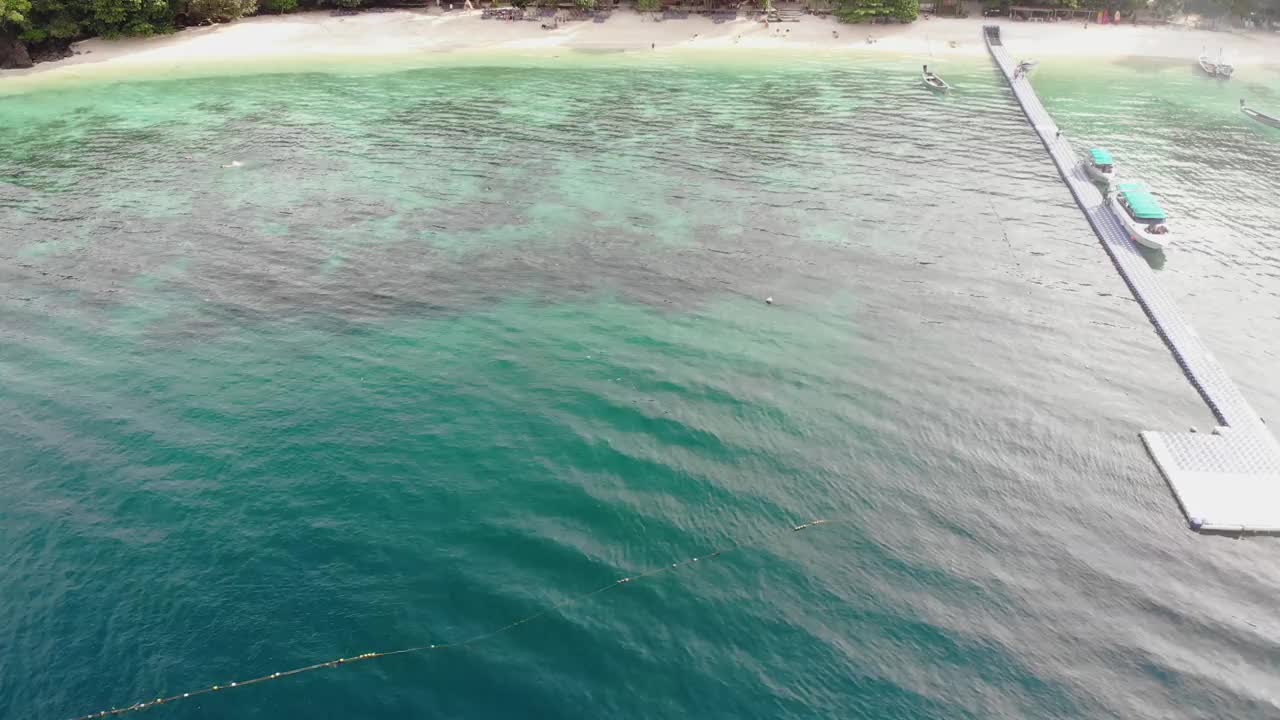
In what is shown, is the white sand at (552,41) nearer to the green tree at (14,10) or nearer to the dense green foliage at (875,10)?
the dense green foliage at (875,10)

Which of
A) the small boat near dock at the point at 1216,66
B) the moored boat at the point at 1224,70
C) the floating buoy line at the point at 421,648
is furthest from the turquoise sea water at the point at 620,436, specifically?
the small boat near dock at the point at 1216,66

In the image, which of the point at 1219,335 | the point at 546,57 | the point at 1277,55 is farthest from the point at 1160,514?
the point at 1277,55

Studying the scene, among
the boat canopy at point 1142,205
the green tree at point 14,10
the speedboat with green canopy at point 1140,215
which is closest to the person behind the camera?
the speedboat with green canopy at point 1140,215

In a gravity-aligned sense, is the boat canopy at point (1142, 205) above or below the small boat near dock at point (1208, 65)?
below

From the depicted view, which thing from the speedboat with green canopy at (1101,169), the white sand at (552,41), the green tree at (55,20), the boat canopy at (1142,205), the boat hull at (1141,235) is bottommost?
the boat hull at (1141,235)

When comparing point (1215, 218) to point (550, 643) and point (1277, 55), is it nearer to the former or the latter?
point (550, 643)

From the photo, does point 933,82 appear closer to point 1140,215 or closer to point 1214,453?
point 1140,215
